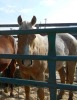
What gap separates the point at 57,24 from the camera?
8000mm

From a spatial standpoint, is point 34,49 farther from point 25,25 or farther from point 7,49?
point 7,49

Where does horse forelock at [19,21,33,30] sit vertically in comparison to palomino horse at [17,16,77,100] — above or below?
above

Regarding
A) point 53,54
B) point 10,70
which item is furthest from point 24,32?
point 10,70

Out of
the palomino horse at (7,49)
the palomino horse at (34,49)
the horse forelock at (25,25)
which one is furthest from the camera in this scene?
the palomino horse at (7,49)

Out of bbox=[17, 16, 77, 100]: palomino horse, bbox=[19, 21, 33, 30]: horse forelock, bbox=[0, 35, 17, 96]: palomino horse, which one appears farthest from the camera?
bbox=[0, 35, 17, 96]: palomino horse

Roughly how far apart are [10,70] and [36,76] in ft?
9.68

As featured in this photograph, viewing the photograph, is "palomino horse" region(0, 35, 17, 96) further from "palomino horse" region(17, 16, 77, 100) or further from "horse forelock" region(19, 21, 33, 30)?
"horse forelock" region(19, 21, 33, 30)

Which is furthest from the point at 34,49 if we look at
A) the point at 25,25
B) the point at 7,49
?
the point at 7,49

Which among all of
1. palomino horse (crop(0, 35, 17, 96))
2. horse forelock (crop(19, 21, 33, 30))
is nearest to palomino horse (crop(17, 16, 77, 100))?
horse forelock (crop(19, 21, 33, 30))

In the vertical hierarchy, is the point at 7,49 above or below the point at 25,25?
below

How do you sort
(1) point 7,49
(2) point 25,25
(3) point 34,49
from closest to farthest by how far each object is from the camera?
(2) point 25,25 < (3) point 34,49 < (1) point 7,49

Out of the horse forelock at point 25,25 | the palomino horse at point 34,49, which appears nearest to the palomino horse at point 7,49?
the palomino horse at point 34,49

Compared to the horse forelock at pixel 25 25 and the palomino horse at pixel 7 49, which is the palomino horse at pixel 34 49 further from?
the palomino horse at pixel 7 49

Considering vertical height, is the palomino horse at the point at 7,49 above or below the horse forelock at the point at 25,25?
below
